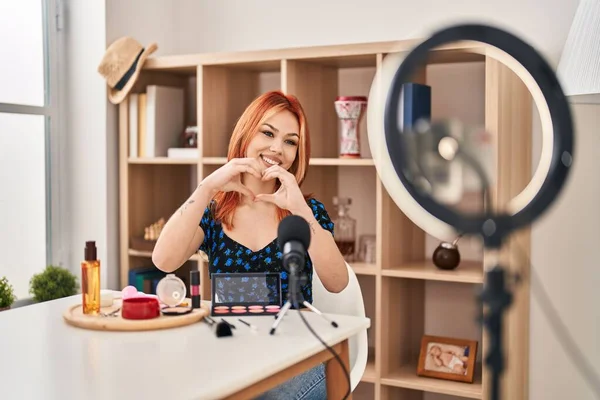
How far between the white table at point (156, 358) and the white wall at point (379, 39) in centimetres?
123

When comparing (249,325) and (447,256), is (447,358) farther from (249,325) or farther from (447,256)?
(249,325)

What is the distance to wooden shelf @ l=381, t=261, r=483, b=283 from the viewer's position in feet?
9.39

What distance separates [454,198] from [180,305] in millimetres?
1122

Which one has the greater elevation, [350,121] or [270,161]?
[350,121]

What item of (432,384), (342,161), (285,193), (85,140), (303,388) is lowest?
(432,384)

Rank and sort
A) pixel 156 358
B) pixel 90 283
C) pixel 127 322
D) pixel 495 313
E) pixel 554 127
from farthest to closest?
pixel 90 283 → pixel 127 322 → pixel 156 358 → pixel 554 127 → pixel 495 313

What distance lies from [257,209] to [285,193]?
6.5 inches

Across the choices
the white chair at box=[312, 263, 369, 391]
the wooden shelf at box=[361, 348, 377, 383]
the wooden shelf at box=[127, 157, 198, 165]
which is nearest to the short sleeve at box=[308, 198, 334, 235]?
the white chair at box=[312, 263, 369, 391]

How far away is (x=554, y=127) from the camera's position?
97 centimetres

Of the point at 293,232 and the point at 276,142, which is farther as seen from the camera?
the point at 276,142

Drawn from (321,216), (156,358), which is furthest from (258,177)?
(156,358)

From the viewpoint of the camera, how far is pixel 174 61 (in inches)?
138

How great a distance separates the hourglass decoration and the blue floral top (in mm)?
764

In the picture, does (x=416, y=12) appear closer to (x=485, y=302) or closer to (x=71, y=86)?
(x=71, y=86)
